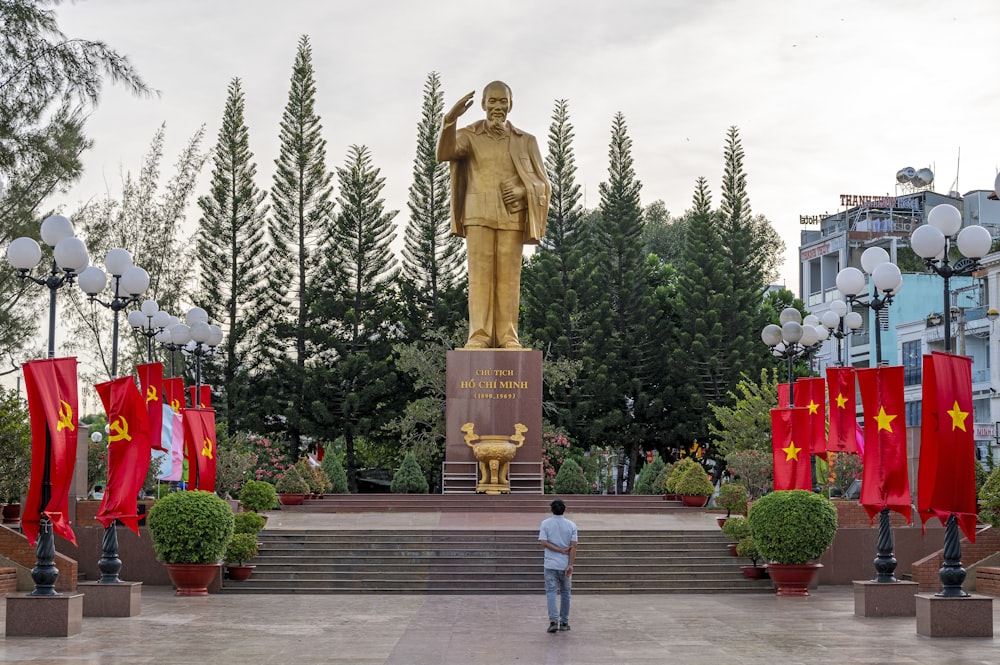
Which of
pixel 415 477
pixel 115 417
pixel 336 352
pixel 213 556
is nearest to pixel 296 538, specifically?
pixel 213 556

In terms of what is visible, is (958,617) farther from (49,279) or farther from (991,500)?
(49,279)

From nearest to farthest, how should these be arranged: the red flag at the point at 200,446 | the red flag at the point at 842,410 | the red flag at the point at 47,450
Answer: the red flag at the point at 47,450, the red flag at the point at 842,410, the red flag at the point at 200,446

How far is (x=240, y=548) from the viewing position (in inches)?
530

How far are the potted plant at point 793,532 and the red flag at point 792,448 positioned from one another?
2.84 ft

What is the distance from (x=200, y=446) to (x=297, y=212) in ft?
59.5

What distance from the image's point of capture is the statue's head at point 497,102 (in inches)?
789

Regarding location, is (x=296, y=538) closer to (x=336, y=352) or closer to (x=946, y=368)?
(x=946, y=368)

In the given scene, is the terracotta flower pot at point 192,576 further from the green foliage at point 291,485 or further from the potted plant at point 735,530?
the green foliage at point 291,485

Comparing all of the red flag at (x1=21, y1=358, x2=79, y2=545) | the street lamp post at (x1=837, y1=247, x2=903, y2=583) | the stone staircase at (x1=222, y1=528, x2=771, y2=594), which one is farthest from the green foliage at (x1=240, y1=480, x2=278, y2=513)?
the street lamp post at (x1=837, y1=247, x2=903, y2=583)

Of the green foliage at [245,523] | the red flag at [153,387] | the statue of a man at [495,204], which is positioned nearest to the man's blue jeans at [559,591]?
the red flag at [153,387]

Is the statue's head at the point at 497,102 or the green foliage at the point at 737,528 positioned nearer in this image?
the green foliage at the point at 737,528

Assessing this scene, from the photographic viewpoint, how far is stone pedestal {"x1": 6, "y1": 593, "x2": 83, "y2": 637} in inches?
357

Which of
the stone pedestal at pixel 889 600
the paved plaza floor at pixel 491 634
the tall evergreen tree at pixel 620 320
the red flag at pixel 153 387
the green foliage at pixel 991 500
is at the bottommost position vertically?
the paved plaza floor at pixel 491 634

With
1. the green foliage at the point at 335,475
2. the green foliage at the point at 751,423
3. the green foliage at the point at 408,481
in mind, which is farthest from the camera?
the green foliage at the point at 335,475
